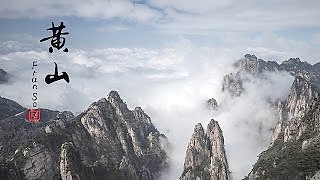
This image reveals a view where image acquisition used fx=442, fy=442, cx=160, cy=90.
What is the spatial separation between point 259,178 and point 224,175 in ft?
147

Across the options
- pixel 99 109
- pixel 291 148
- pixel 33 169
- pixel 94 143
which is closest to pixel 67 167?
pixel 33 169

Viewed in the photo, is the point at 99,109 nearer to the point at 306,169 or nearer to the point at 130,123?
the point at 130,123

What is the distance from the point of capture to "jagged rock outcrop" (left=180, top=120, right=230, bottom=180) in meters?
180

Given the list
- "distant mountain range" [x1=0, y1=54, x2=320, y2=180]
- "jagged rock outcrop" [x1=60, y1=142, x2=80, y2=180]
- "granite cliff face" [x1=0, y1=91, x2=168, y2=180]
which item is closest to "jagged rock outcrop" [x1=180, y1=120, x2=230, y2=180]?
"distant mountain range" [x1=0, y1=54, x2=320, y2=180]

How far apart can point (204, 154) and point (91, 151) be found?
5555 centimetres

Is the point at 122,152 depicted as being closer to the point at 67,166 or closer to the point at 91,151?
the point at 91,151

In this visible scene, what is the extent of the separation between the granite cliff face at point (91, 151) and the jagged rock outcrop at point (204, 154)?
15585 millimetres

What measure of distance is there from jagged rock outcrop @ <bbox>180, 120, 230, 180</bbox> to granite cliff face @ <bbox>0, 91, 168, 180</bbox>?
15.6m

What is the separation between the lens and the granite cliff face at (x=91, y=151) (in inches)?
4941

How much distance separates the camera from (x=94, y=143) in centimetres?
16100

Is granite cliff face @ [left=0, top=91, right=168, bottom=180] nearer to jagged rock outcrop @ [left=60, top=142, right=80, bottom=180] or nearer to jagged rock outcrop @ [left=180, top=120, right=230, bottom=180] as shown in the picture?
jagged rock outcrop @ [left=60, top=142, right=80, bottom=180]

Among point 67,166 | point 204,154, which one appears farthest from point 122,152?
point 67,166

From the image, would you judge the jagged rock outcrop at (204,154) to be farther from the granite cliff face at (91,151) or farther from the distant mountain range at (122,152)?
the granite cliff face at (91,151)

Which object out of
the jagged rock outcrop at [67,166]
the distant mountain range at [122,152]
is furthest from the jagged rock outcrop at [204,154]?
the jagged rock outcrop at [67,166]
